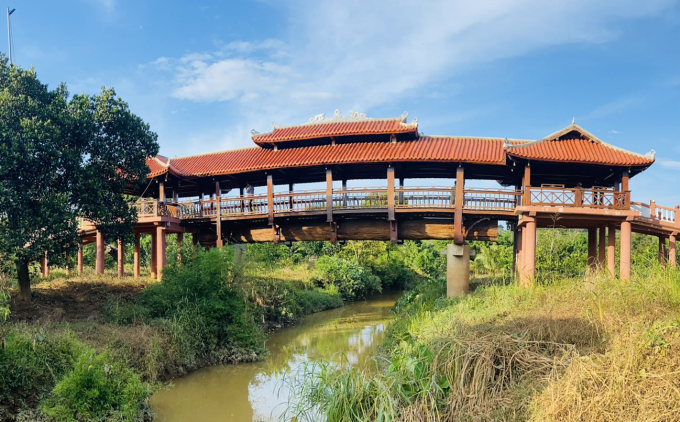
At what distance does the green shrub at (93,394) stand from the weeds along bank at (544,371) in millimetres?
2635

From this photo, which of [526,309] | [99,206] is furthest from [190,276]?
[526,309]

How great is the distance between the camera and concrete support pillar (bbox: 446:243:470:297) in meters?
12.9

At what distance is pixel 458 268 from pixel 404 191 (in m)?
2.52

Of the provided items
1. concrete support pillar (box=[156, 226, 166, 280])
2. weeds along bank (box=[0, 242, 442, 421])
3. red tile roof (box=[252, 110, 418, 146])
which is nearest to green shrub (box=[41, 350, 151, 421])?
weeds along bank (box=[0, 242, 442, 421])

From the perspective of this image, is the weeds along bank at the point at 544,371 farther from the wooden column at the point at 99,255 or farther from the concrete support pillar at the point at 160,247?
the wooden column at the point at 99,255

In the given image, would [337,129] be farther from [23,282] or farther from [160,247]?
[23,282]

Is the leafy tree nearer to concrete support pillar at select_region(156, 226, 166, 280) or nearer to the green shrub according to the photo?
concrete support pillar at select_region(156, 226, 166, 280)

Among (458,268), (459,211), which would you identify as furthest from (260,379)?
(459,211)

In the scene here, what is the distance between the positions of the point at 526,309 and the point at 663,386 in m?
3.03

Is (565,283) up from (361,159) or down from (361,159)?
down

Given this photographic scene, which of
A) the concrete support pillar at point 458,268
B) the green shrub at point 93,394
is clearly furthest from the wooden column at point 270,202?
the green shrub at point 93,394

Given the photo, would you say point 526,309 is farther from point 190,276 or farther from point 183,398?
point 190,276

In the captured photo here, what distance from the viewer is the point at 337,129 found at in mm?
14180

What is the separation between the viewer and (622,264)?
11609mm
